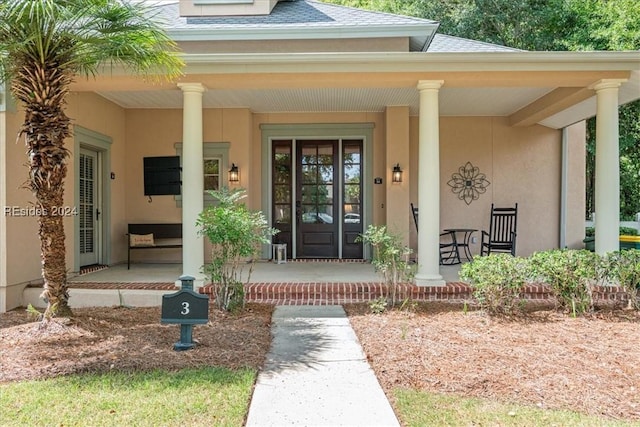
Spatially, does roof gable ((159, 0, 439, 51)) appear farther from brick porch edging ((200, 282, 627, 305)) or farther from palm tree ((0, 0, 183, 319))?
brick porch edging ((200, 282, 627, 305))

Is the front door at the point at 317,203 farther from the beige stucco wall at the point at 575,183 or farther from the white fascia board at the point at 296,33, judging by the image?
the beige stucco wall at the point at 575,183

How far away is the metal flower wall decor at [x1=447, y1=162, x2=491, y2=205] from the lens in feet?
27.1

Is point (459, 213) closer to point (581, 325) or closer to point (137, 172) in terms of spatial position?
point (581, 325)

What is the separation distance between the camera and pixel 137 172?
312 inches

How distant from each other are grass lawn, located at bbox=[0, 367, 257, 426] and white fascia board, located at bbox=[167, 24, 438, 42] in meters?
5.12

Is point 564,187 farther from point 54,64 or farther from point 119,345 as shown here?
point 54,64

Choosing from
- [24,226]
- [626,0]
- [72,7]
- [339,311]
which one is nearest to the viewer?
[72,7]

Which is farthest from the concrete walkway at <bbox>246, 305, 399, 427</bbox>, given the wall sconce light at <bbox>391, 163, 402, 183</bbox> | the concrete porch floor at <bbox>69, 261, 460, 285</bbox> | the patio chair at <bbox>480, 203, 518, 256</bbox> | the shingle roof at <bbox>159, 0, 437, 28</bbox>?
the patio chair at <bbox>480, 203, 518, 256</bbox>

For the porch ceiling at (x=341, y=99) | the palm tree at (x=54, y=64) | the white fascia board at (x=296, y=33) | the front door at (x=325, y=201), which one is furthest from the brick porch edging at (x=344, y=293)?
the white fascia board at (x=296, y=33)

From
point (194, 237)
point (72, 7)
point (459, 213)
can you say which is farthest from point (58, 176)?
point (459, 213)

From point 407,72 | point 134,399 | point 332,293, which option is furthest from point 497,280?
point 134,399

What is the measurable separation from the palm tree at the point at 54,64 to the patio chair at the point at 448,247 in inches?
213

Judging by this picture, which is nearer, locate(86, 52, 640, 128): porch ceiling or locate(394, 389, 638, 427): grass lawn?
locate(394, 389, 638, 427): grass lawn

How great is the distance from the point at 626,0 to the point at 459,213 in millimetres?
9486
